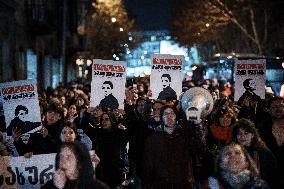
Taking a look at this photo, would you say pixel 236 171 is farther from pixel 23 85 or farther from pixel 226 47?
pixel 226 47

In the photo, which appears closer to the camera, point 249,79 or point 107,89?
point 107,89

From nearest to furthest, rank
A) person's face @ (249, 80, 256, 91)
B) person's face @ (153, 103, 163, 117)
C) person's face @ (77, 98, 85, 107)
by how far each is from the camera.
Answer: person's face @ (153, 103, 163, 117), person's face @ (249, 80, 256, 91), person's face @ (77, 98, 85, 107)

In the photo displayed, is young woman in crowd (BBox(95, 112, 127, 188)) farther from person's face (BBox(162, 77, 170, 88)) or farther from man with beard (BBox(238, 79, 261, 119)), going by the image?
person's face (BBox(162, 77, 170, 88))

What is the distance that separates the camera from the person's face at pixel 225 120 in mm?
8445

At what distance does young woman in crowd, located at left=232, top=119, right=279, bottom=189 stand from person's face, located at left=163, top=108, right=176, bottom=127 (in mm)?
695

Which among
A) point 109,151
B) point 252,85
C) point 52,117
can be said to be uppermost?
point 252,85

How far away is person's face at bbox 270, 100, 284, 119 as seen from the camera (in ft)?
25.8

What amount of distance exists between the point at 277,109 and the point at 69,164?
4.00 meters

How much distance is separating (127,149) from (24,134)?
1.69 m

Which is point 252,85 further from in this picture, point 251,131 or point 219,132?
point 251,131

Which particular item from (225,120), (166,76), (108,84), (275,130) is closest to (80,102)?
(108,84)

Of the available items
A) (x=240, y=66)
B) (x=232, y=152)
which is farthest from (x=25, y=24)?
(x=232, y=152)

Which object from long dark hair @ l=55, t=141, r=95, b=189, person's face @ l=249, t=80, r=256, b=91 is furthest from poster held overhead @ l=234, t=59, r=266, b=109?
long dark hair @ l=55, t=141, r=95, b=189

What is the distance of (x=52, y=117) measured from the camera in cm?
802
